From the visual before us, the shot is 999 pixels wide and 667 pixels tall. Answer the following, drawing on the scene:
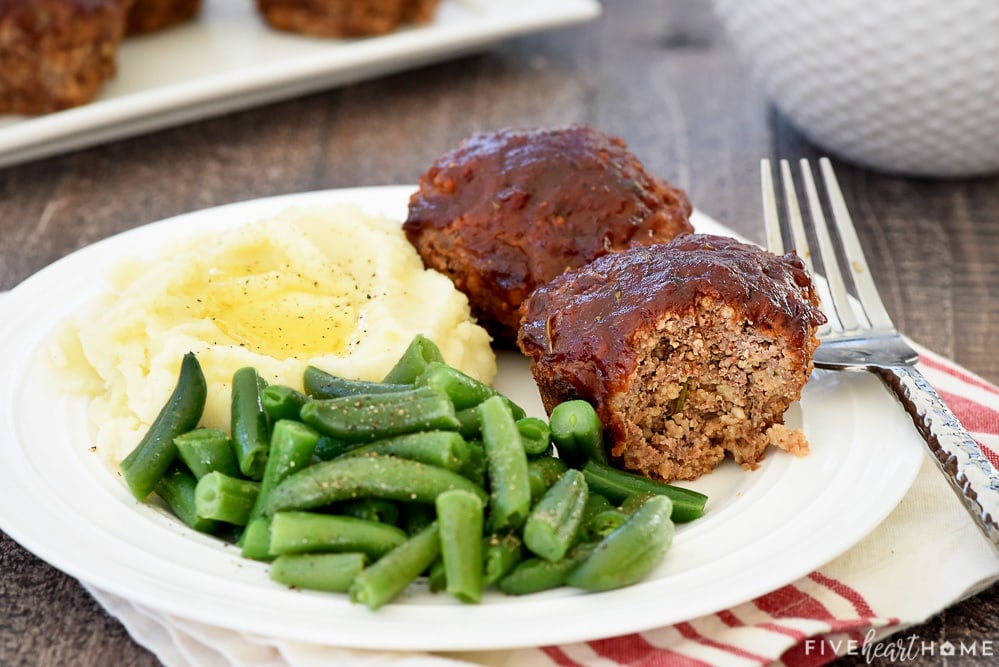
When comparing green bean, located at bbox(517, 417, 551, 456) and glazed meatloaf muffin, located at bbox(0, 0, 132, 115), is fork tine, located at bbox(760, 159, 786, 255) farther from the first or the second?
glazed meatloaf muffin, located at bbox(0, 0, 132, 115)

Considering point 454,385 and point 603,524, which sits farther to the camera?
point 454,385

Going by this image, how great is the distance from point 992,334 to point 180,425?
4.49m

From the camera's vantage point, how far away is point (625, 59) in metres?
10.2

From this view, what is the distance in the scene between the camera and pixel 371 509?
380 centimetres

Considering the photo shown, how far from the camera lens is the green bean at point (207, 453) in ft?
13.4

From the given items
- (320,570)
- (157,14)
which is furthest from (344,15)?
(320,570)

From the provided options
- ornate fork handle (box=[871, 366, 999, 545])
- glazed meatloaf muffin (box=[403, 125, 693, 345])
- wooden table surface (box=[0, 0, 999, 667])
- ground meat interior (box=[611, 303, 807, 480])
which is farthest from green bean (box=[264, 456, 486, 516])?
wooden table surface (box=[0, 0, 999, 667])

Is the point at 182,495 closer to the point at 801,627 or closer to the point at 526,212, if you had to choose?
the point at 526,212

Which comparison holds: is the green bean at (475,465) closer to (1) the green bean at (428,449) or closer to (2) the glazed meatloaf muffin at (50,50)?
(1) the green bean at (428,449)

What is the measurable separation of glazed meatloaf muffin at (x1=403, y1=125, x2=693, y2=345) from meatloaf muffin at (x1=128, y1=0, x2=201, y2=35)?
4.53 metres

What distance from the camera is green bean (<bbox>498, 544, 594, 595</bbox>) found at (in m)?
3.63

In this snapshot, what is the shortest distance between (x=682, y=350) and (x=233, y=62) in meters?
5.67

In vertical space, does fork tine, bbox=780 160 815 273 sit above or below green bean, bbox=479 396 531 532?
above

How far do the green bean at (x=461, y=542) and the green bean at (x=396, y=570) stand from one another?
0.05 metres
